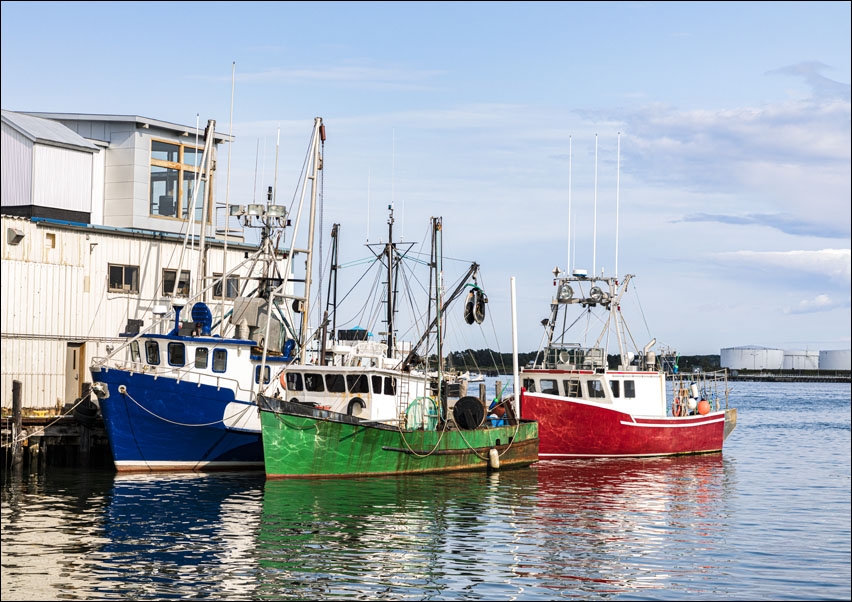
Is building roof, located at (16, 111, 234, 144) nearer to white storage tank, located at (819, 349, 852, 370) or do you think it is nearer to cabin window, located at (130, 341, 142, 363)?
cabin window, located at (130, 341, 142, 363)

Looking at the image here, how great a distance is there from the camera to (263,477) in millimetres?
31234

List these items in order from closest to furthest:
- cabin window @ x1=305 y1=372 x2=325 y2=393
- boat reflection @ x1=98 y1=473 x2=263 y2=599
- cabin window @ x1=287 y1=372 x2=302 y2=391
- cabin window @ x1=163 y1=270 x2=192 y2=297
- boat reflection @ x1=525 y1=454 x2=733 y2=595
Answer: boat reflection @ x1=98 y1=473 x2=263 y2=599, boat reflection @ x1=525 y1=454 x2=733 y2=595, cabin window @ x1=305 y1=372 x2=325 y2=393, cabin window @ x1=287 y1=372 x2=302 y2=391, cabin window @ x1=163 y1=270 x2=192 y2=297

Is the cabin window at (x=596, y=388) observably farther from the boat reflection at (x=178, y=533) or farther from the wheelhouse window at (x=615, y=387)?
the boat reflection at (x=178, y=533)

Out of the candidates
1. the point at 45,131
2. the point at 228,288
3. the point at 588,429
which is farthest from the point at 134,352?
the point at 588,429

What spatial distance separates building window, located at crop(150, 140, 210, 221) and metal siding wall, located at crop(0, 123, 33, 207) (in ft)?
16.1

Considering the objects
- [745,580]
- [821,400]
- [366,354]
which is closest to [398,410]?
[366,354]

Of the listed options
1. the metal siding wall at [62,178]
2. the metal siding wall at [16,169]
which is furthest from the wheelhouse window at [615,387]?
the metal siding wall at [16,169]

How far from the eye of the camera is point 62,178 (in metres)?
37.2

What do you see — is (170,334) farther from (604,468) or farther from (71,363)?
(604,468)

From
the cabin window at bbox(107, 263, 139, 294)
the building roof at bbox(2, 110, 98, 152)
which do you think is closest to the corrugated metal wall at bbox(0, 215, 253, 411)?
the cabin window at bbox(107, 263, 139, 294)

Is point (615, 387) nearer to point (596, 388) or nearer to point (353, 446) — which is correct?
point (596, 388)

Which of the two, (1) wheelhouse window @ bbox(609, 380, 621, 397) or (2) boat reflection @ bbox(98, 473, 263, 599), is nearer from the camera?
(2) boat reflection @ bbox(98, 473, 263, 599)

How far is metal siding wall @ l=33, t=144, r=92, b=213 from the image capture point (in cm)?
3641

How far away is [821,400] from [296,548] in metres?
99.3
